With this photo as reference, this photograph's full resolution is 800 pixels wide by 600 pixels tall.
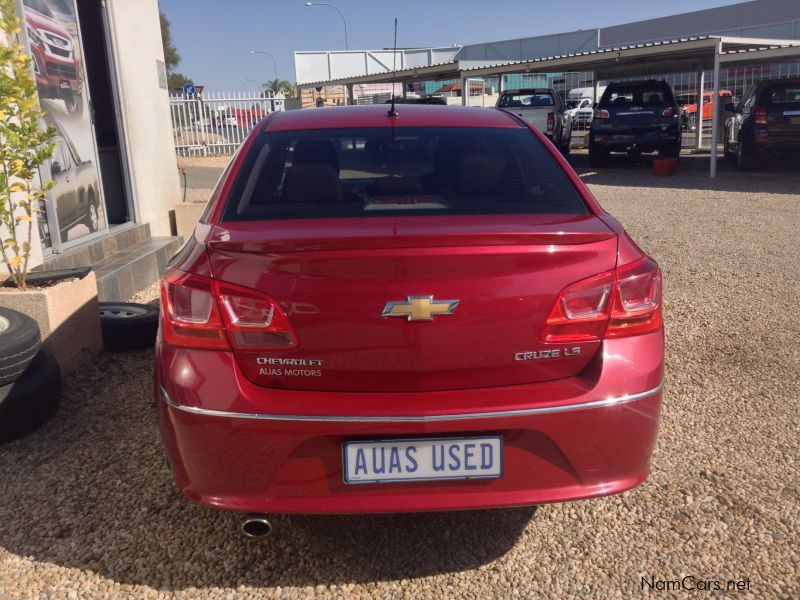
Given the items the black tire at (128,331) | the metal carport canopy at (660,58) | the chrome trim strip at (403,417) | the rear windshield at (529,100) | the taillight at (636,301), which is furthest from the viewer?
the rear windshield at (529,100)

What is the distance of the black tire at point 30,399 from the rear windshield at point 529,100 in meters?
18.6

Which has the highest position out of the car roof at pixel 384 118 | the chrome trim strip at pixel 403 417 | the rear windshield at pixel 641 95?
the rear windshield at pixel 641 95

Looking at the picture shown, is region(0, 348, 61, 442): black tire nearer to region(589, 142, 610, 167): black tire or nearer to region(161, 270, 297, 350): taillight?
region(161, 270, 297, 350): taillight

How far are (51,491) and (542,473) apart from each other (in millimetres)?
2111

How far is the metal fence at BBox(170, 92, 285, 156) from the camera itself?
24141mm

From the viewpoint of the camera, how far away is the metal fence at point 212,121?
24141mm

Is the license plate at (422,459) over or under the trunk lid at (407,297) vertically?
under

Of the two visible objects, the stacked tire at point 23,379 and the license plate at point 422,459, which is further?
the stacked tire at point 23,379

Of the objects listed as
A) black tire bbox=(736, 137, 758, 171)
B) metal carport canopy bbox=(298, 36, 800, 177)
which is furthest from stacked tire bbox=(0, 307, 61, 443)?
black tire bbox=(736, 137, 758, 171)

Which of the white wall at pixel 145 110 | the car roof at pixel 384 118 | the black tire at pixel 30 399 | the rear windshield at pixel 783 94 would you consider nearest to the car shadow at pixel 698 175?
the rear windshield at pixel 783 94

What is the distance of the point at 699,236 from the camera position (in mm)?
9039

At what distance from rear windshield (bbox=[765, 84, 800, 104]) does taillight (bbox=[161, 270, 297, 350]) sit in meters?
14.7

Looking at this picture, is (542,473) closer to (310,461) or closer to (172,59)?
(310,461)

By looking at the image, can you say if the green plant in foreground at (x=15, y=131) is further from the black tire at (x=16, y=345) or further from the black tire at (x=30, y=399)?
the black tire at (x=30, y=399)
